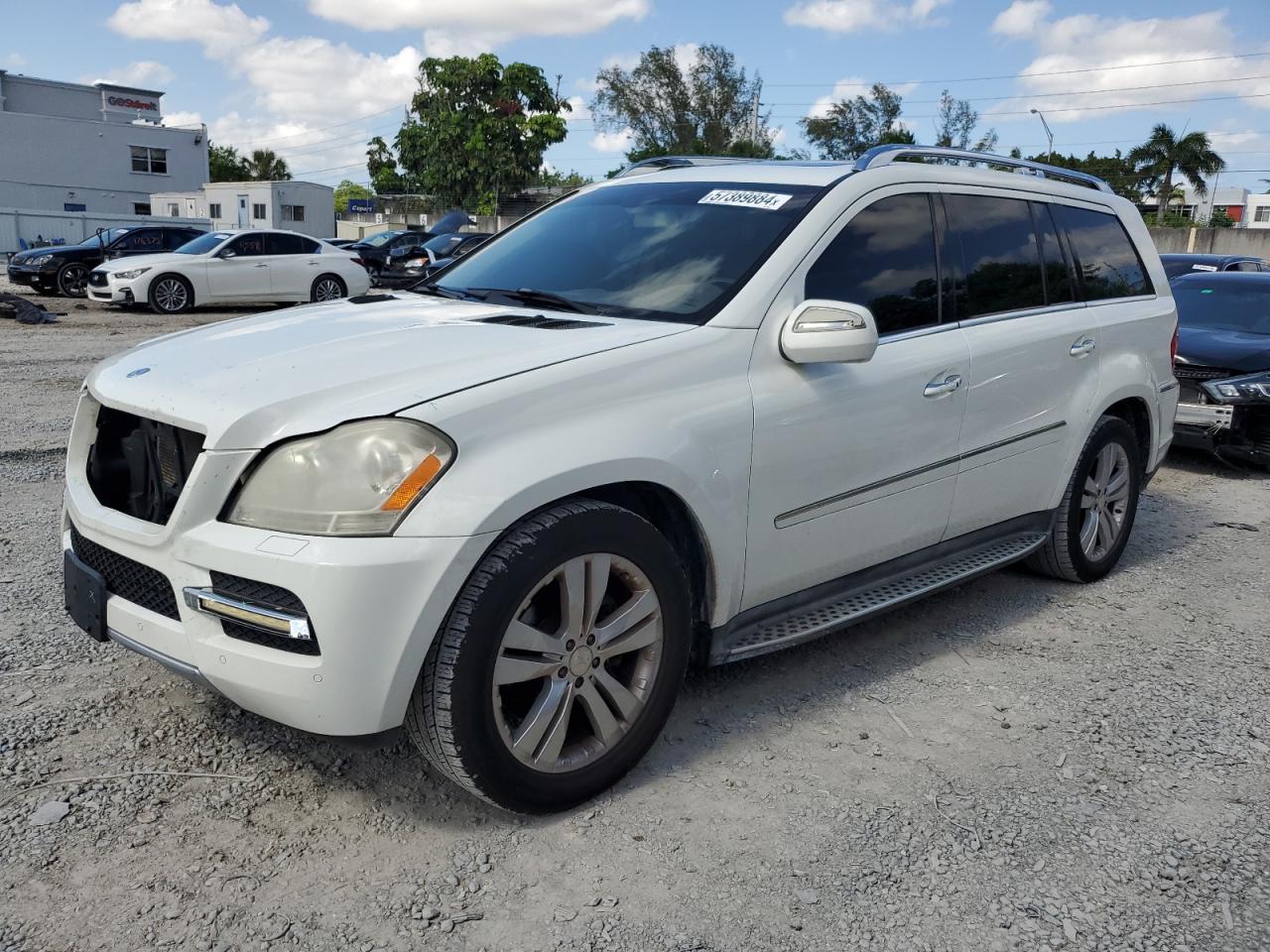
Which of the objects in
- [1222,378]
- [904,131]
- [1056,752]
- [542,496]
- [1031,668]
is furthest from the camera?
[904,131]

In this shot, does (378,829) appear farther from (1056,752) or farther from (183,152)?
(183,152)

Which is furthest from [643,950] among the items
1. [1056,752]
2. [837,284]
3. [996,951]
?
[837,284]

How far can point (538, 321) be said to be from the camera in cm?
331

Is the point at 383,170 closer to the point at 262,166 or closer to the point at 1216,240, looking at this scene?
the point at 262,166

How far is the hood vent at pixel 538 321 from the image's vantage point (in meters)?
3.23

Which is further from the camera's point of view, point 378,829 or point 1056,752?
point 1056,752

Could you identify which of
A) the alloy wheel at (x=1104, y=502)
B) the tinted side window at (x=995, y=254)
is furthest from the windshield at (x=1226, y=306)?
the tinted side window at (x=995, y=254)

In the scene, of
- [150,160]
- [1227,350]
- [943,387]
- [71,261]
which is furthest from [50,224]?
[943,387]

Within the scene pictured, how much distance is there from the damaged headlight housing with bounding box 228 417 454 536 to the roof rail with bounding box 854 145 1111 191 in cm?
208

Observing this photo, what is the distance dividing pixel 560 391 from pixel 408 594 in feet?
2.14

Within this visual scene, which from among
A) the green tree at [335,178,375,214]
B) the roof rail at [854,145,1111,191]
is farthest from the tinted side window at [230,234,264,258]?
the green tree at [335,178,375,214]

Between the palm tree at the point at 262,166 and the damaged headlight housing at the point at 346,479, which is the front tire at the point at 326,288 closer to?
the damaged headlight housing at the point at 346,479

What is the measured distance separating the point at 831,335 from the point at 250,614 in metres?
1.75

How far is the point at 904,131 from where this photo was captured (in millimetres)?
64438
